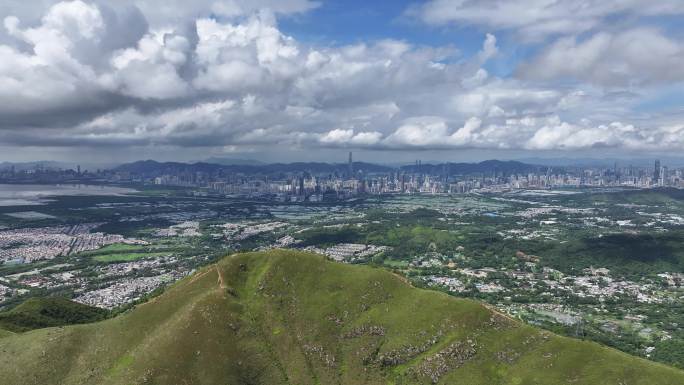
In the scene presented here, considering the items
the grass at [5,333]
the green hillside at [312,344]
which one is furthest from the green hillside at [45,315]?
the green hillside at [312,344]

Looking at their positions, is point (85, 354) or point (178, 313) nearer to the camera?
point (85, 354)

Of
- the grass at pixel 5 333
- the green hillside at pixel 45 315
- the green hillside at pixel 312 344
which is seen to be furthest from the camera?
the green hillside at pixel 45 315

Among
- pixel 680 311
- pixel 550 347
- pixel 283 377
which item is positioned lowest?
pixel 680 311

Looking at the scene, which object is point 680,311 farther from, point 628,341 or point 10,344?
point 10,344

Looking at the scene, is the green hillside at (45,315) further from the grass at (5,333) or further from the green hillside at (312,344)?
the green hillside at (312,344)

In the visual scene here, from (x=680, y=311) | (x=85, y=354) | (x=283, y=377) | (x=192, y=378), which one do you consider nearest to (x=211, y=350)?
(x=192, y=378)

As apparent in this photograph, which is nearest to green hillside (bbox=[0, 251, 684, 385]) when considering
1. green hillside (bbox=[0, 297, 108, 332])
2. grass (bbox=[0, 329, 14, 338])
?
grass (bbox=[0, 329, 14, 338])
